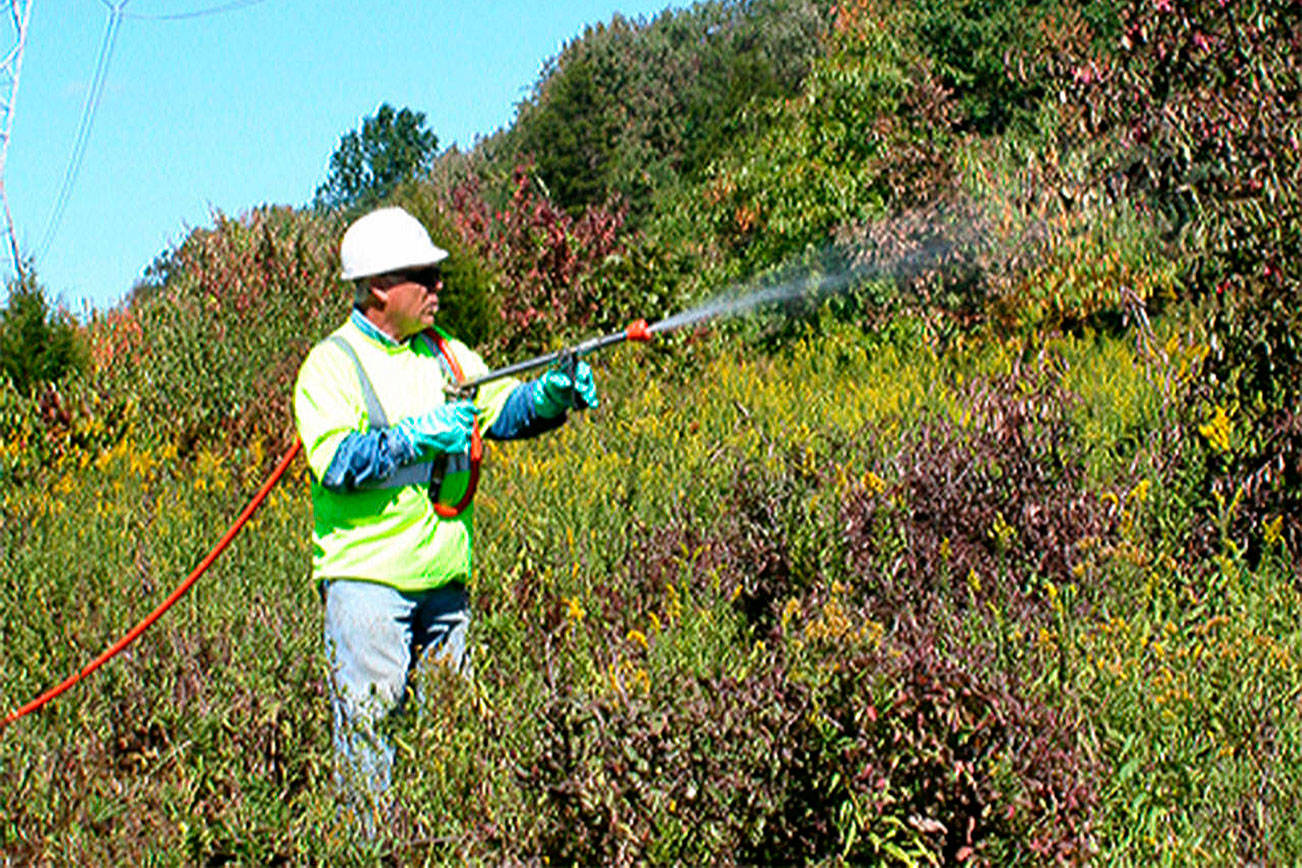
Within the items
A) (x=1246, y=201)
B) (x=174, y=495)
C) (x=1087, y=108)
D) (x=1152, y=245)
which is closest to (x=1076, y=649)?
(x=1246, y=201)

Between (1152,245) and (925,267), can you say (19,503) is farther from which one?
(1152,245)

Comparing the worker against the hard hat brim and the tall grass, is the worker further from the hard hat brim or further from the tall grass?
the tall grass

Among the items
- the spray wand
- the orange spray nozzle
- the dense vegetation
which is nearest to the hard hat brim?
the spray wand

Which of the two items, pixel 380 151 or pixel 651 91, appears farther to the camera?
pixel 380 151

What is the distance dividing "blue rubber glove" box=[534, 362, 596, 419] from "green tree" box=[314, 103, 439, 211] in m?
61.6

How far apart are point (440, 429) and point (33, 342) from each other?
1049 centimetres

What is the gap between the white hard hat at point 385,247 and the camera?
420 cm

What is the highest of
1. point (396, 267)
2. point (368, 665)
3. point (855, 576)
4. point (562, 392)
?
point (396, 267)

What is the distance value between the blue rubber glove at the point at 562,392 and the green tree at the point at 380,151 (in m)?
61.6

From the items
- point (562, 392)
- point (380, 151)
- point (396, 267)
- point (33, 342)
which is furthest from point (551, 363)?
point (380, 151)

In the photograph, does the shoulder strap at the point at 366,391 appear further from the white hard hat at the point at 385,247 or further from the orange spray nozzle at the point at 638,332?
the orange spray nozzle at the point at 638,332

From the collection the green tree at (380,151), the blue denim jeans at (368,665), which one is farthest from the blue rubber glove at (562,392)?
the green tree at (380,151)

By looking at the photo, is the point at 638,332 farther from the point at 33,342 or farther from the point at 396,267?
the point at 33,342

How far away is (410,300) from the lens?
4.26 metres
